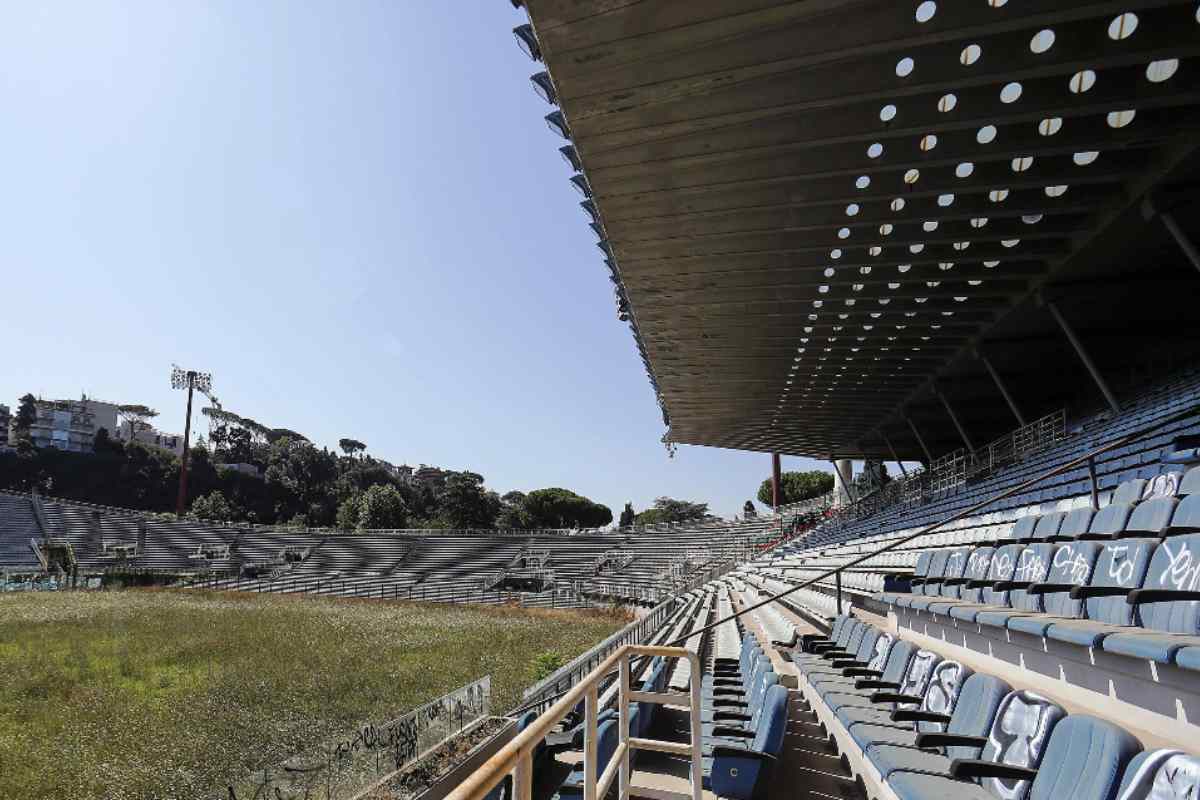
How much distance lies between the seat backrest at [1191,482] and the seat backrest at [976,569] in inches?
48.3

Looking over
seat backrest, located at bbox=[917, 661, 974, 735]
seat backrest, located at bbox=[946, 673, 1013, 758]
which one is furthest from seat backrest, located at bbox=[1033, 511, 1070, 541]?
seat backrest, located at bbox=[946, 673, 1013, 758]

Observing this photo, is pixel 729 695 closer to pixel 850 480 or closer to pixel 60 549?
pixel 850 480

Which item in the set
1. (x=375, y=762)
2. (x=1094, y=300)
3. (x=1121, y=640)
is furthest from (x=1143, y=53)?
(x=375, y=762)

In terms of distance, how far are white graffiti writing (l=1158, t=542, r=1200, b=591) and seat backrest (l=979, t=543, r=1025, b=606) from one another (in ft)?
4.17

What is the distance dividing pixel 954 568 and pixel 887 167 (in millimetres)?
6314

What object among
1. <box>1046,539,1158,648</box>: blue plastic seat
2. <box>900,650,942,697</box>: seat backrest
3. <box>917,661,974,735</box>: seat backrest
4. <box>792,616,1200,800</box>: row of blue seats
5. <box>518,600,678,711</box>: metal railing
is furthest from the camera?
<box>518,600,678,711</box>: metal railing

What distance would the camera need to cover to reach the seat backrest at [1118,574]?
10.1ft

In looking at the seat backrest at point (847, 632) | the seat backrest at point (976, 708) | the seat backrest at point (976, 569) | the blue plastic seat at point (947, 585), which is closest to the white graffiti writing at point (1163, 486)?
the seat backrest at point (976, 569)

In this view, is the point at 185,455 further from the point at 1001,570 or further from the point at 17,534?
the point at 1001,570

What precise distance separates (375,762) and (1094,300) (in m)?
16.0

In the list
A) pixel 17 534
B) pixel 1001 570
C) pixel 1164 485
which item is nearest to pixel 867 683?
pixel 1001 570

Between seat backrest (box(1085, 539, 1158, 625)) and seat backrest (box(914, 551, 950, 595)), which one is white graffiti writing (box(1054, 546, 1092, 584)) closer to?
seat backrest (box(1085, 539, 1158, 625))

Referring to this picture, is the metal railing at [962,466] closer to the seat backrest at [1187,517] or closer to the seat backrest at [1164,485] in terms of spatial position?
the seat backrest at [1164,485]

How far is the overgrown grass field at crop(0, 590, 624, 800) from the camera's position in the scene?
32.6 ft
